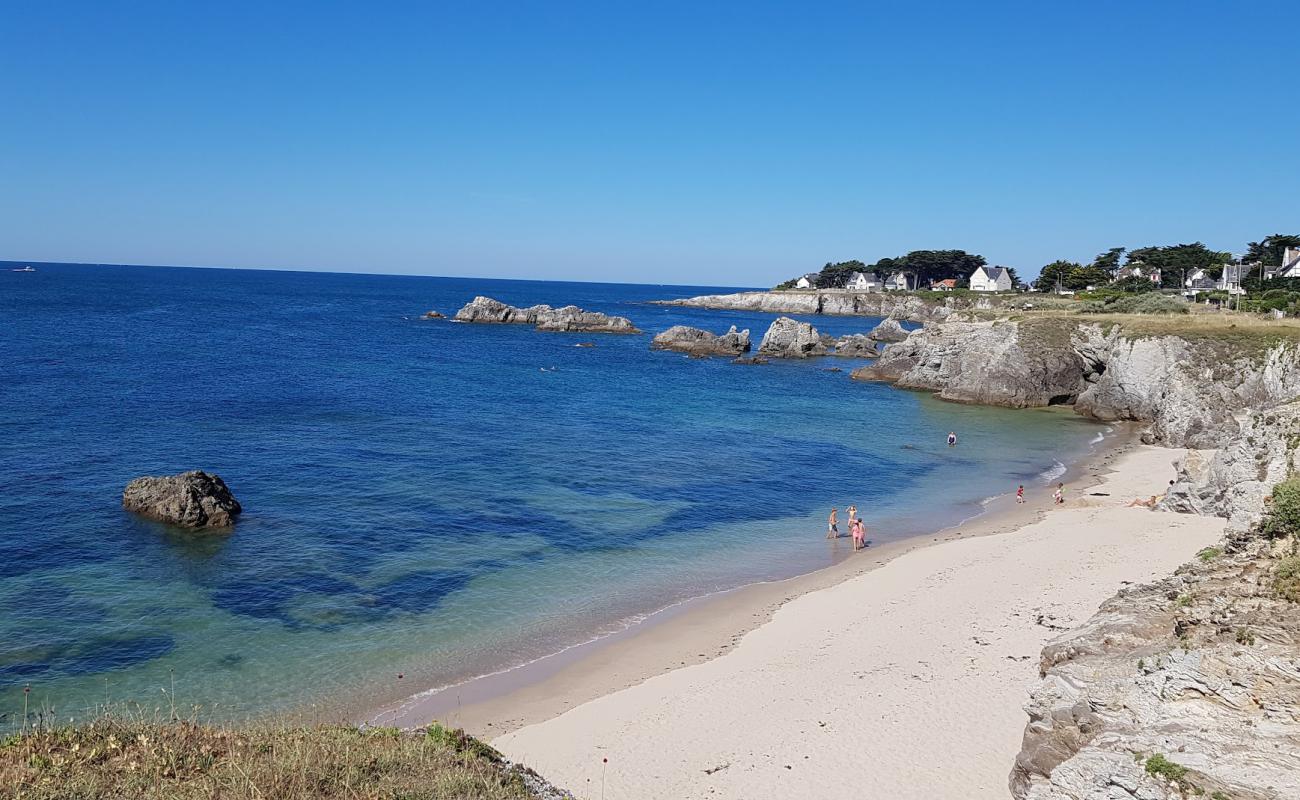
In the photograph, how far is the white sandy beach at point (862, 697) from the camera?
14109 mm

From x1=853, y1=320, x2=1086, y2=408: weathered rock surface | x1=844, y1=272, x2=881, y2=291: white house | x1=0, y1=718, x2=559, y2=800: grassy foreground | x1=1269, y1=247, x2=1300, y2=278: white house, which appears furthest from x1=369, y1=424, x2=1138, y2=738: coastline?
x1=844, y1=272, x2=881, y2=291: white house

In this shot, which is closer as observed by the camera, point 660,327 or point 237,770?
point 237,770

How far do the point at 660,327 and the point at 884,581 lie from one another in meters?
114

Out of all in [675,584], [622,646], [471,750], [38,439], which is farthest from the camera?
[38,439]

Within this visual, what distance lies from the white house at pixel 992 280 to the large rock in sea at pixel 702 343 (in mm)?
85656

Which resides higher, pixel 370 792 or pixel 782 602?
pixel 370 792

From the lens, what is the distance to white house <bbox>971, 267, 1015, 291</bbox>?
527 ft

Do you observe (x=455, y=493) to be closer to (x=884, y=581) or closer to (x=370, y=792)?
(x=884, y=581)

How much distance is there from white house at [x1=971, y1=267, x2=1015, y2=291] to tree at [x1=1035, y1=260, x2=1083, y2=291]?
883cm

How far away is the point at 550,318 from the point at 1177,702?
118 metres

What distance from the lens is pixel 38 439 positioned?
3719 cm

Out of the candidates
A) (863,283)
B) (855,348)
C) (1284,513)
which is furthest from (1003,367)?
(863,283)

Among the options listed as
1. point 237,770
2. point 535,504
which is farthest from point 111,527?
point 237,770

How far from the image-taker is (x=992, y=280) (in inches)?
6378
